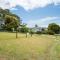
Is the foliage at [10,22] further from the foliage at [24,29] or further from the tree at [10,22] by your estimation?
the foliage at [24,29]

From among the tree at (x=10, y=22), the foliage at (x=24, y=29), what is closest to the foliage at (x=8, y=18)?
the tree at (x=10, y=22)

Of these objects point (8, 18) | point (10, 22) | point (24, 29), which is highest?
point (8, 18)

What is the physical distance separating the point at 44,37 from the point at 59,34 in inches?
48.9

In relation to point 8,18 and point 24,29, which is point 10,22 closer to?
point 8,18

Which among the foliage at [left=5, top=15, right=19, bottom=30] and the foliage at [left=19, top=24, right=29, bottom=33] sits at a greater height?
the foliage at [left=5, top=15, right=19, bottom=30]

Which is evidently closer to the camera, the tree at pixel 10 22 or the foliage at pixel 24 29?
the tree at pixel 10 22

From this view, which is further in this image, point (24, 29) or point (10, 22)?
point (24, 29)

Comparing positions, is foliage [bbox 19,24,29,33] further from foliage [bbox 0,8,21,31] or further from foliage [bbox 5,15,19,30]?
foliage [bbox 0,8,21,31]

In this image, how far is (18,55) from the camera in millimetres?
7656

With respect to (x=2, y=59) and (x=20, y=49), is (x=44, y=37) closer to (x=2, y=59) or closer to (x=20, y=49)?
(x=20, y=49)

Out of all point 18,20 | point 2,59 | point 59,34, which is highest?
point 18,20

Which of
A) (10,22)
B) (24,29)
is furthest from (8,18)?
(24,29)

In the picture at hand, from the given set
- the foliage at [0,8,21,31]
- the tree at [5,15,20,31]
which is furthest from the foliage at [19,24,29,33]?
the foliage at [0,8,21,31]

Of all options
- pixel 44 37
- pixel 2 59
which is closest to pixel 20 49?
pixel 2 59
